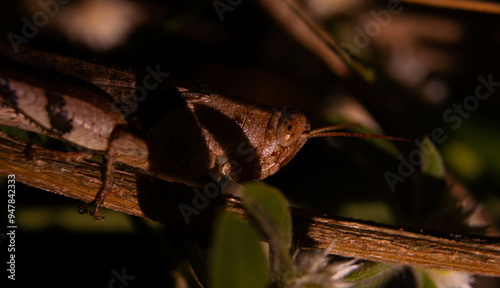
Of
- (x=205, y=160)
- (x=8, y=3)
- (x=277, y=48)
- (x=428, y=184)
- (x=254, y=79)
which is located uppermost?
(x=8, y=3)

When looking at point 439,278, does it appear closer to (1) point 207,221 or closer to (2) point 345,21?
(1) point 207,221

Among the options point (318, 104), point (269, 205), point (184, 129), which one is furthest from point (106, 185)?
point (318, 104)

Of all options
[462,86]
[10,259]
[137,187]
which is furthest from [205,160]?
[462,86]

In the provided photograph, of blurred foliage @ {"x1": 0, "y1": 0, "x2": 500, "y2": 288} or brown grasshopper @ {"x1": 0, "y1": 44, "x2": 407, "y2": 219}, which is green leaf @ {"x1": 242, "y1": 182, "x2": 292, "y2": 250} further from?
brown grasshopper @ {"x1": 0, "y1": 44, "x2": 407, "y2": 219}

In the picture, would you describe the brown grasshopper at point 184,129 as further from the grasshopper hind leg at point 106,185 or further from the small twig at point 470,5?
the small twig at point 470,5

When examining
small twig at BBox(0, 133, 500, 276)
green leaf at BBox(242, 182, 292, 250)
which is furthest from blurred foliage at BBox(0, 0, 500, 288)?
small twig at BBox(0, 133, 500, 276)

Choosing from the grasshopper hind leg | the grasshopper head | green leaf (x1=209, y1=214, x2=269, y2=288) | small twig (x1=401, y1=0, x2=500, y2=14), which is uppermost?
small twig (x1=401, y1=0, x2=500, y2=14)

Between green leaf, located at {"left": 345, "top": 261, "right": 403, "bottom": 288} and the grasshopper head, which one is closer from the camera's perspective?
green leaf, located at {"left": 345, "top": 261, "right": 403, "bottom": 288}
